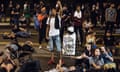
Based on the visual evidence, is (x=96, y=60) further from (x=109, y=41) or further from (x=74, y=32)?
(x=109, y=41)

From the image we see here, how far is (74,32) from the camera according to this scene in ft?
60.8

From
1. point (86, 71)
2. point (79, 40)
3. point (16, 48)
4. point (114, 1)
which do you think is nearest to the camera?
point (86, 71)

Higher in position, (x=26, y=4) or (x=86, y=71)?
(x=26, y=4)

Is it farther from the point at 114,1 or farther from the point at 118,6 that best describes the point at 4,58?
the point at 114,1

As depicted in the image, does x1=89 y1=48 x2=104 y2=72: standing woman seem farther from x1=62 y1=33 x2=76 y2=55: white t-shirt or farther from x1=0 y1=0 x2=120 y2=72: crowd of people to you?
x1=62 y1=33 x2=76 y2=55: white t-shirt

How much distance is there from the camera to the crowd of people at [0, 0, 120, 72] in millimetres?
15625

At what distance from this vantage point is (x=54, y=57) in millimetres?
18094

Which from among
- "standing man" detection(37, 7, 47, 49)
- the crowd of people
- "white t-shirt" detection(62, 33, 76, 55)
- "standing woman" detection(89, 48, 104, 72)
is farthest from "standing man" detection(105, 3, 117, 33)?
"standing woman" detection(89, 48, 104, 72)

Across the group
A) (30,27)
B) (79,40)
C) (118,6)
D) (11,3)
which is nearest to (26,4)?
(11,3)

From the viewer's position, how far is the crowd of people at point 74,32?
51.3ft

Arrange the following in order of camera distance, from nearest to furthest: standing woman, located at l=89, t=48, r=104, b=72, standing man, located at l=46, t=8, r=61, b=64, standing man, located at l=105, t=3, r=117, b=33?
standing woman, located at l=89, t=48, r=104, b=72
standing man, located at l=46, t=8, r=61, b=64
standing man, located at l=105, t=3, r=117, b=33

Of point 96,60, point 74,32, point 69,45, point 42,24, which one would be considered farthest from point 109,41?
point 96,60

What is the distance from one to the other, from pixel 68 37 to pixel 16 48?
6.74ft

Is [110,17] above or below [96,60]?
above
